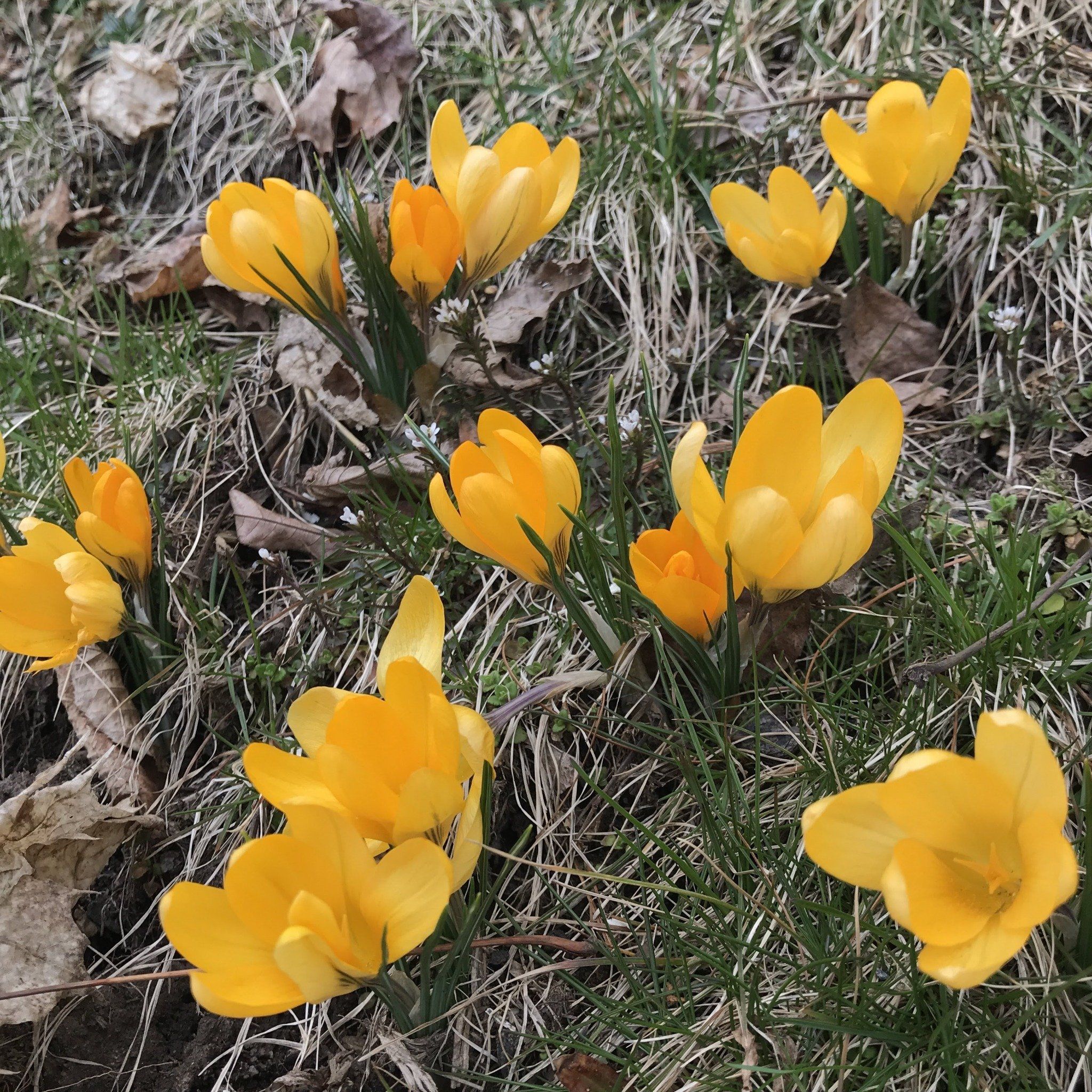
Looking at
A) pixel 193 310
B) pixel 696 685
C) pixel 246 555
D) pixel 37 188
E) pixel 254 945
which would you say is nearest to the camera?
pixel 254 945

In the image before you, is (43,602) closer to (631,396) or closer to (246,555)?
(246,555)

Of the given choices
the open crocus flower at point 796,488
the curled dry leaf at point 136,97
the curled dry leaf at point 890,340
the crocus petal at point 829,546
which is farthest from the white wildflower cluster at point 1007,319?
the curled dry leaf at point 136,97

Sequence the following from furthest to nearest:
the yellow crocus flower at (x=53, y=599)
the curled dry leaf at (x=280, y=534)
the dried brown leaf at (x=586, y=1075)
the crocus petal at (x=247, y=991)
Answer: the curled dry leaf at (x=280, y=534) < the yellow crocus flower at (x=53, y=599) < the dried brown leaf at (x=586, y=1075) < the crocus petal at (x=247, y=991)

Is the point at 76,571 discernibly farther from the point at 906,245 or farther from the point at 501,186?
the point at 906,245

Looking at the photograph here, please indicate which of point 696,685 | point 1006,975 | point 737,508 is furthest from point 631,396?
point 1006,975

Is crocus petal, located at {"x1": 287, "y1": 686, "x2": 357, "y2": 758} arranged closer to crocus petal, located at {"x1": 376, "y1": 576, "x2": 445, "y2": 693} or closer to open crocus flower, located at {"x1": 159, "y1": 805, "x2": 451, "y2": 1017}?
crocus petal, located at {"x1": 376, "y1": 576, "x2": 445, "y2": 693}

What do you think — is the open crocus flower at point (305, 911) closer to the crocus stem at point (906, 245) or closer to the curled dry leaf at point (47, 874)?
the curled dry leaf at point (47, 874)
